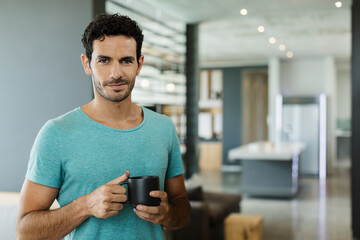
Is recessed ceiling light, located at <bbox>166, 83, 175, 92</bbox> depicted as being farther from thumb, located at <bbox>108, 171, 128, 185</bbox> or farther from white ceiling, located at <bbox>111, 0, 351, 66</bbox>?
thumb, located at <bbox>108, 171, 128, 185</bbox>

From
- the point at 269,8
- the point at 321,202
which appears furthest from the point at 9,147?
the point at 321,202

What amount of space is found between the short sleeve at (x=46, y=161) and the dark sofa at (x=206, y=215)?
2.30m

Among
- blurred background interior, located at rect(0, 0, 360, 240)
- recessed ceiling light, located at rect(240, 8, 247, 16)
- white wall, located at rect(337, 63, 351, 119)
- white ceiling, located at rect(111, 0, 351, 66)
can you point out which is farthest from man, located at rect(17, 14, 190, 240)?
white wall, located at rect(337, 63, 351, 119)

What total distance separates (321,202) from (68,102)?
5278 mm

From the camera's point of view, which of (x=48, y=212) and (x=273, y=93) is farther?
(x=273, y=93)

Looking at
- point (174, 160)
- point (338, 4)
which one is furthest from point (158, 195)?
point (338, 4)

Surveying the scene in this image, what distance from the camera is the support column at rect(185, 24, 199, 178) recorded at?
6.02 m

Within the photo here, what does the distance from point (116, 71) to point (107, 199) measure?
0.39 meters

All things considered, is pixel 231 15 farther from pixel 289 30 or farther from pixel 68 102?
pixel 68 102

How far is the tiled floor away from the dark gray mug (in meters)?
3.94

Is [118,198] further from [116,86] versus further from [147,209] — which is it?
[116,86]

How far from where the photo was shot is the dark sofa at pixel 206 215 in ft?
11.8

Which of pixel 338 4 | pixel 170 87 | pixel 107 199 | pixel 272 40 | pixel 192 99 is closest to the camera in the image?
pixel 107 199

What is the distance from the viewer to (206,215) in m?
3.61
